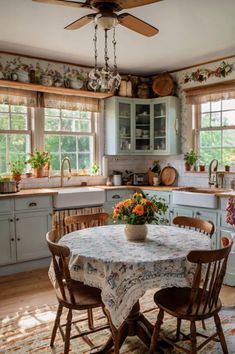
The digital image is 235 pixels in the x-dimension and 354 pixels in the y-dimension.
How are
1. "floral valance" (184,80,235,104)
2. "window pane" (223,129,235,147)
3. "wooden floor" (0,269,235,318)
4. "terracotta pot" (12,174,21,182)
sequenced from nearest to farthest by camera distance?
"wooden floor" (0,269,235,318) < "terracotta pot" (12,174,21,182) < "floral valance" (184,80,235,104) < "window pane" (223,129,235,147)

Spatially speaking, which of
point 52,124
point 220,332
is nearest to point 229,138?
point 52,124

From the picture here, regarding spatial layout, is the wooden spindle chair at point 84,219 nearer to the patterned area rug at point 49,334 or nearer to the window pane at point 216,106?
the patterned area rug at point 49,334

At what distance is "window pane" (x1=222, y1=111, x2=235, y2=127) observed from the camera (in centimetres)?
450

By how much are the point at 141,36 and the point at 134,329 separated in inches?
110

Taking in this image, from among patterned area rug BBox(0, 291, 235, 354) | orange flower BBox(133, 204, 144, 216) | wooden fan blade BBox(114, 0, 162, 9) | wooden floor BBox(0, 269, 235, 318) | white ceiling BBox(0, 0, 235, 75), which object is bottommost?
patterned area rug BBox(0, 291, 235, 354)

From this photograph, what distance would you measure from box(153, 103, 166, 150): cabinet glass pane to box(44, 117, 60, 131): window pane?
4.77 ft

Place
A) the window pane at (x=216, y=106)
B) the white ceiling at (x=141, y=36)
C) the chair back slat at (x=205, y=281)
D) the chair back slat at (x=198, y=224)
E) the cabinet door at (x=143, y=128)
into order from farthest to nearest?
1. the cabinet door at (x=143, y=128)
2. the window pane at (x=216, y=106)
3. the white ceiling at (x=141, y=36)
4. the chair back slat at (x=198, y=224)
5. the chair back slat at (x=205, y=281)

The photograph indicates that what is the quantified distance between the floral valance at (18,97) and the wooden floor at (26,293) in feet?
6.92

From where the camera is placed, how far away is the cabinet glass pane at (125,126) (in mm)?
5047

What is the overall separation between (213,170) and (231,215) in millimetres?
1153

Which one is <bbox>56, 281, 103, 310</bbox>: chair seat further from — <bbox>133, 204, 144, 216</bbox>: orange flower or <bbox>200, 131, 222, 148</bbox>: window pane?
<bbox>200, 131, 222, 148</bbox>: window pane

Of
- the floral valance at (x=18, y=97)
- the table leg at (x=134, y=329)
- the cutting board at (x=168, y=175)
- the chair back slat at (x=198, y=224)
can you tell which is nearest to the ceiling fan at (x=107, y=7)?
the chair back slat at (x=198, y=224)

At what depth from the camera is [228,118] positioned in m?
4.54

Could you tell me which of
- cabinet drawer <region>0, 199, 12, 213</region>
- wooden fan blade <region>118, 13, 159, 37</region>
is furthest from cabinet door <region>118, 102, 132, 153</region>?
wooden fan blade <region>118, 13, 159, 37</region>
